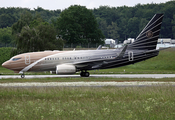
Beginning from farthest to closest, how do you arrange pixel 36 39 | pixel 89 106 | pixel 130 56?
pixel 36 39
pixel 130 56
pixel 89 106

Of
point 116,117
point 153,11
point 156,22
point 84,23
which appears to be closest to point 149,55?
point 156,22

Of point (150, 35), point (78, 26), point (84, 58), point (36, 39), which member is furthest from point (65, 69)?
point (78, 26)

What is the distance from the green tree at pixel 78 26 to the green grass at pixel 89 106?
296 feet

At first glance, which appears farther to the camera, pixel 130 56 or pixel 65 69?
pixel 130 56

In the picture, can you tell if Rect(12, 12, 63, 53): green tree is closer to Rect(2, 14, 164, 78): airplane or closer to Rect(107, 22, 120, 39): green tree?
Rect(2, 14, 164, 78): airplane

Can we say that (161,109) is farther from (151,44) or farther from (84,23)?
(84,23)

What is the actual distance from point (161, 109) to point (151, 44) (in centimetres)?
2761

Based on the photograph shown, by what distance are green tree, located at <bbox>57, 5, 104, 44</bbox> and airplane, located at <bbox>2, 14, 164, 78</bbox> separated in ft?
230

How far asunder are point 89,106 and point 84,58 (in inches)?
965

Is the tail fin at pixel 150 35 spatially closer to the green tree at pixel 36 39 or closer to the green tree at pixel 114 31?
the green tree at pixel 36 39

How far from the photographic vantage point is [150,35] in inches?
1649

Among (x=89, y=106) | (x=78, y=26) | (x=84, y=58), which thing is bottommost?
(x=89, y=106)

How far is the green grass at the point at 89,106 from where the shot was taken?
13.9 meters

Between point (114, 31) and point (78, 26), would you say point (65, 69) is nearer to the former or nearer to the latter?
point (78, 26)
